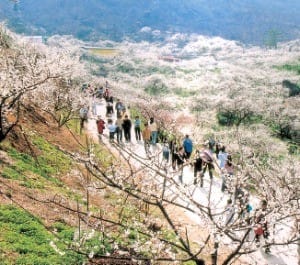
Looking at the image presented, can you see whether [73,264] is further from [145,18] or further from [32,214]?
[145,18]

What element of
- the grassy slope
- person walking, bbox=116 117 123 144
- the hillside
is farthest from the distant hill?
the grassy slope

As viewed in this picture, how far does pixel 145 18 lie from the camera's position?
156 metres

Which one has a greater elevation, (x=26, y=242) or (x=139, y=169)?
(x=139, y=169)

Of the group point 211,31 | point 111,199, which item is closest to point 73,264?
point 111,199

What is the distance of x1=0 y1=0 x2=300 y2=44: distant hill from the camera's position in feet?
454

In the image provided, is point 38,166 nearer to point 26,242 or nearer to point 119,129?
point 26,242

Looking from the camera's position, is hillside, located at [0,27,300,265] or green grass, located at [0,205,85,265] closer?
hillside, located at [0,27,300,265]

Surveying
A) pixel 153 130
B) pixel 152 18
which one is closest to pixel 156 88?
pixel 153 130

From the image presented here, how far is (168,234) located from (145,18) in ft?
489

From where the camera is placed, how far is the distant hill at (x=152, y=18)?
5453 inches

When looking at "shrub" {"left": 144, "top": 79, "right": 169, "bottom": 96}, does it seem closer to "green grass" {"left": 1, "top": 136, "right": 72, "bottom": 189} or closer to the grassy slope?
the grassy slope

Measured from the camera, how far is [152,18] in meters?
156

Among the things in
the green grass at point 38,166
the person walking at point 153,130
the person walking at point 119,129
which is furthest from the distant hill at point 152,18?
the green grass at point 38,166

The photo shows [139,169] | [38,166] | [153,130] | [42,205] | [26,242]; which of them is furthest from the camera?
[153,130]
